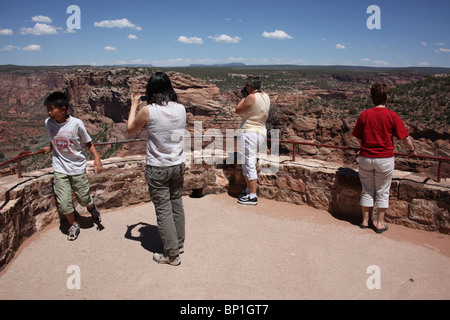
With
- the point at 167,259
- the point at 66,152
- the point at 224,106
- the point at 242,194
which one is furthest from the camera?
the point at 224,106

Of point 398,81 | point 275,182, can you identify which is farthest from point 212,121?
point 398,81

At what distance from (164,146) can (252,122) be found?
185 cm

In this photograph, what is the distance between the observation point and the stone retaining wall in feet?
12.1

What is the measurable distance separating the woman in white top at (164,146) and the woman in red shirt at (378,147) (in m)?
2.13

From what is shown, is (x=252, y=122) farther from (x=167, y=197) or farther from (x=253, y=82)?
(x=167, y=197)

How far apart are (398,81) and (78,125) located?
372 ft

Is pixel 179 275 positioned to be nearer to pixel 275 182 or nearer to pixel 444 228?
pixel 275 182

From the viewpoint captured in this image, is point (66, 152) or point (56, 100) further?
point (66, 152)

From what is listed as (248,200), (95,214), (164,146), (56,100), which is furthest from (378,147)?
(56,100)

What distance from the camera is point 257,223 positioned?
4.25 metres

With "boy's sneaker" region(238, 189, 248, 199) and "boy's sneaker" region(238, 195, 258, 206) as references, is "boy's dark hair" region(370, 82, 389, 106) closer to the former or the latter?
"boy's sneaker" region(238, 195, 258, 206)

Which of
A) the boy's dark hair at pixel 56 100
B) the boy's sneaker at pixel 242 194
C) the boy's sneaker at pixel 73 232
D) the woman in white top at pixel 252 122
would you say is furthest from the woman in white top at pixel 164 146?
the boy's sneaker at pixel 242 194

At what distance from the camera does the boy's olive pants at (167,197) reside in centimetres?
304

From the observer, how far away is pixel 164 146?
2.97 m
